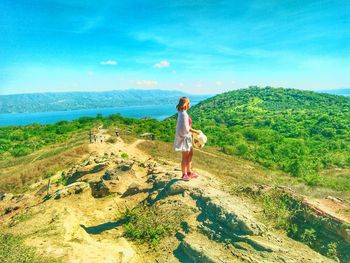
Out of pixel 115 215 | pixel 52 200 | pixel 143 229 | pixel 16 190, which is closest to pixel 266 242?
pixel 143 229

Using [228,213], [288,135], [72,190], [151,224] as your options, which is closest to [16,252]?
[151,224]

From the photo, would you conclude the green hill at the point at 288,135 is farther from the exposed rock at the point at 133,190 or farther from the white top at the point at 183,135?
the white top at the point at 183,135

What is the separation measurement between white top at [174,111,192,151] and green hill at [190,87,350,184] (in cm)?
1325

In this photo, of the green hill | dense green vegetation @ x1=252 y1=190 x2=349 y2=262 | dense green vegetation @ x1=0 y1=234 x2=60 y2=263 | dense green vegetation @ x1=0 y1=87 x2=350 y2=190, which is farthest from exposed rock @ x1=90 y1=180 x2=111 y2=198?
the green hill

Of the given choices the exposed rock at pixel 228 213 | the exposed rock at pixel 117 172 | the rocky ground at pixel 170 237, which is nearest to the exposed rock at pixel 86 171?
the exposed rock at pixel 117 172

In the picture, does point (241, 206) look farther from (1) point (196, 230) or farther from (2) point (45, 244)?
(2) point (45, 244)

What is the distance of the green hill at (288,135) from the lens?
92.8 feet

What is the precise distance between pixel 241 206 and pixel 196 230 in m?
1.36

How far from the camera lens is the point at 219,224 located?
20.9ft

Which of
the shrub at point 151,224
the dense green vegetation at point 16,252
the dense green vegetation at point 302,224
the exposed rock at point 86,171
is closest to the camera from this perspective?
the dense green vegetation at point 16,252

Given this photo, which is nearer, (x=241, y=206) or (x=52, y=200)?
(x=241, y=206)

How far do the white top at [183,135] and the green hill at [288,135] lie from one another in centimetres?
1325

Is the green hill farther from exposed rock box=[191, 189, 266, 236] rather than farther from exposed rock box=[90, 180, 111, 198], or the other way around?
exposed rock box=[90, 180, 111, 198]

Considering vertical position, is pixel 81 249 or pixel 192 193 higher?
pixel 192 193
